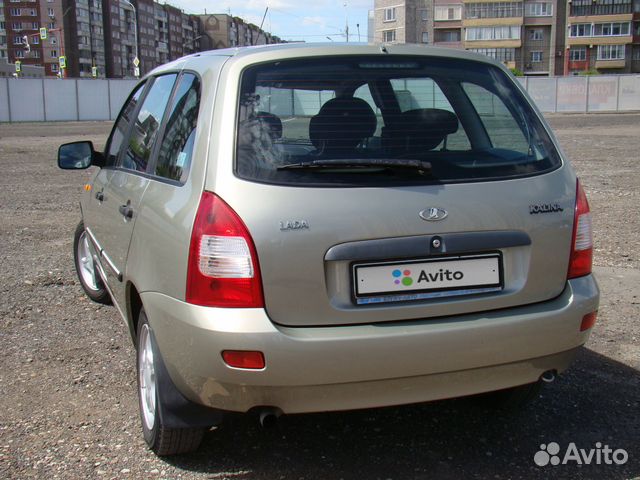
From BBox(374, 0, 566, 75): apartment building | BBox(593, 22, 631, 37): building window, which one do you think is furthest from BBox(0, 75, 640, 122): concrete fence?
BBox(593, 22, 631, 37): building window

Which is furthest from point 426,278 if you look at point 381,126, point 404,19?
point 404,19

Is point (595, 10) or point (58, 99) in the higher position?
point (595, 10)

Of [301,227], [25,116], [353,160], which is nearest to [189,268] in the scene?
[301,227]

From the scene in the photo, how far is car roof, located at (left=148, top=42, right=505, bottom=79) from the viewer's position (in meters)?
3.15

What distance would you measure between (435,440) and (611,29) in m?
107

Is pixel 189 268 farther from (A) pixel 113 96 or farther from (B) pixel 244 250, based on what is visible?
(A) pixel 113 96

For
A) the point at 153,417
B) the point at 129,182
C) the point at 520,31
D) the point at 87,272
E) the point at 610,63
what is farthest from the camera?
the point at 520,31

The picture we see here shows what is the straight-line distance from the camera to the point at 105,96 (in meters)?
50.1

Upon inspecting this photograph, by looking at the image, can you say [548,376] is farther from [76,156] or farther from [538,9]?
[538,9]

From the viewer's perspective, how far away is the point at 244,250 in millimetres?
2785

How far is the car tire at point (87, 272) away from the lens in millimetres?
5775

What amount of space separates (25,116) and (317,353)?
161ft

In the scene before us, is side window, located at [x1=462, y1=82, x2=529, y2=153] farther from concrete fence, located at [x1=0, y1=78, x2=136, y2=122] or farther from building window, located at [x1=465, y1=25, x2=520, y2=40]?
building window, located at [x1=465, y1=25, x2=520, y2=40]

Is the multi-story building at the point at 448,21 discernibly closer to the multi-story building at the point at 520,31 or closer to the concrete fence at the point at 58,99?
the multi-story building at the point at 520,31
